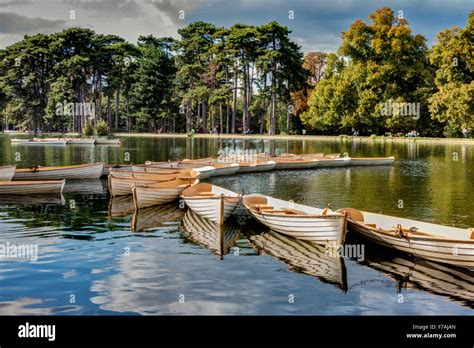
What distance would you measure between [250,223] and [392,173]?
742 inches

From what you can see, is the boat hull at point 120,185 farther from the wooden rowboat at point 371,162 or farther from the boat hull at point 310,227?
the wooden rowboat at point 371,162

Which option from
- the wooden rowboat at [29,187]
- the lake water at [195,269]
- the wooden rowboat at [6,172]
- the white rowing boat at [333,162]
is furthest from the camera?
the white rowing boat at [333,162]

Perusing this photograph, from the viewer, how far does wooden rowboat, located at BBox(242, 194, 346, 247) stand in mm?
14008

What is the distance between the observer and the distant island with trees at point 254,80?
68.8 m

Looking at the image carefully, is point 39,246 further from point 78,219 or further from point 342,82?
point 342,82

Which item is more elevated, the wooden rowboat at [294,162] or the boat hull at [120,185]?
the wooden rowboat at [294,162]

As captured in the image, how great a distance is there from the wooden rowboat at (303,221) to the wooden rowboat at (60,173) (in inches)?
582

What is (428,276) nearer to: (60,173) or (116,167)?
(116,167)

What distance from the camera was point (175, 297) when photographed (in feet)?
35.1

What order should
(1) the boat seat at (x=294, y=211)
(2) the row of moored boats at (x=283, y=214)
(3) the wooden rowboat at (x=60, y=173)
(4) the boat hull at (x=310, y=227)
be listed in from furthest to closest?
(3) the wooden rowboat at (x=60, y=173) < (1) the boat seat at (x=294, y=211) < (4) the boat hull at (x=310, y=227) < (2) the row of moored boats at (x=283, y=214)

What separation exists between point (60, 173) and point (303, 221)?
18715 millimetres

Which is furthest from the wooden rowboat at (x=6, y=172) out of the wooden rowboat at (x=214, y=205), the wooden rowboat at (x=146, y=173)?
the wooden rowboat at (x=214, y=205)

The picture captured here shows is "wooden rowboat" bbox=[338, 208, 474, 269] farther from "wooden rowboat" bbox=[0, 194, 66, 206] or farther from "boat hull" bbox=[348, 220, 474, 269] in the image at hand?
"wooden rowboat" bbox=[0, 194, 66, 206]
